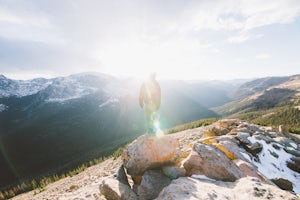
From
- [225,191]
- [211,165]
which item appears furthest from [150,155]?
[225,191]

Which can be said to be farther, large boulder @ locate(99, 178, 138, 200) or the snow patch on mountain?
the snow patch on mountain

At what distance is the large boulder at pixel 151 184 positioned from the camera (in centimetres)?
733

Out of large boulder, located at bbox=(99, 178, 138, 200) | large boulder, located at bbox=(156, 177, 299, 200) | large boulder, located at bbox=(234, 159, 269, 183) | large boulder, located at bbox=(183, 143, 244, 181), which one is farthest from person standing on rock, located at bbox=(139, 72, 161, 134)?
large boulder, located at bbox=(234, 159, 269, 183)

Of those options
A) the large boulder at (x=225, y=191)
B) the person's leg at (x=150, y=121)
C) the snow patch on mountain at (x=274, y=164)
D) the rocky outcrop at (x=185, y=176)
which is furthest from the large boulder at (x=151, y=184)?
the snow patch on mountain at (x=274, y=164)

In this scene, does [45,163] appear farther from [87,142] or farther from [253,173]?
[253,173]

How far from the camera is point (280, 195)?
17.8ft

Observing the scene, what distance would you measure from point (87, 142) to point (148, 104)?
164 m

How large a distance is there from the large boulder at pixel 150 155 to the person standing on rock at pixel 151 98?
49.8 inches

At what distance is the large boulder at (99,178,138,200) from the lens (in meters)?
7.09

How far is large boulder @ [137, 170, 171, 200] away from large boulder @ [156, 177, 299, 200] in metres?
1.12

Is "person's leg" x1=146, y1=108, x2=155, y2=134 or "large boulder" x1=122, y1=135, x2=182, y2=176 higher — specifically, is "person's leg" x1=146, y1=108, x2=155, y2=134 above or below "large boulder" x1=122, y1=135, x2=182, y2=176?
above

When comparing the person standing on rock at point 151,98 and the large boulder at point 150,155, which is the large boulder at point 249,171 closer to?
the large boulder at point 150,155

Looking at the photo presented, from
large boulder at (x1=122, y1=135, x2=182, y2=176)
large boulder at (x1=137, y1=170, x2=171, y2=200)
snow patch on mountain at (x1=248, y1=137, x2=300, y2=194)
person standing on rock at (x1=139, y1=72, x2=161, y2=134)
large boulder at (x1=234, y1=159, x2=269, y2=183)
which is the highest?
person standing on rock at (x1=139, y1=72, x2=161, y2=134)

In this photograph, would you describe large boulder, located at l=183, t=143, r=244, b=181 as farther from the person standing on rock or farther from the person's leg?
the person standing on rock
